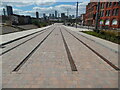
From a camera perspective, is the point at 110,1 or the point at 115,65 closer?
the point at 115,65

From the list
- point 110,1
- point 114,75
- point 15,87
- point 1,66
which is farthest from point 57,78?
point 110,1

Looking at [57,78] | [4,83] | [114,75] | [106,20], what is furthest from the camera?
[106,20]

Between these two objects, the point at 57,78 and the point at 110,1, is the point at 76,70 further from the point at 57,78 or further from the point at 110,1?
the point at 110,1

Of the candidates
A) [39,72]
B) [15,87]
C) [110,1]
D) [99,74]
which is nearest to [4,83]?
[15,87]

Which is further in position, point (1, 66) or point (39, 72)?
point (1, 66)

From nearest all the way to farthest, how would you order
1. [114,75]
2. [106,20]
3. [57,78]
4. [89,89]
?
[89,89], [57,78], [114,75], [106,20]

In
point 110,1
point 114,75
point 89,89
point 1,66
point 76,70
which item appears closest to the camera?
point 89,89

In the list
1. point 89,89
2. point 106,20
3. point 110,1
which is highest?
point 110,1

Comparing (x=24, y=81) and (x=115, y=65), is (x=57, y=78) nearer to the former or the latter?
(x=24, y=81)

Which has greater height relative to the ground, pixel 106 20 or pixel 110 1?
pixel 110 1

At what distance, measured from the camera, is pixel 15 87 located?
116 inches

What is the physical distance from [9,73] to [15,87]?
109 cm

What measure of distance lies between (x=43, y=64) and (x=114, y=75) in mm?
3199

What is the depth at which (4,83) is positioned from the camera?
125 inches
